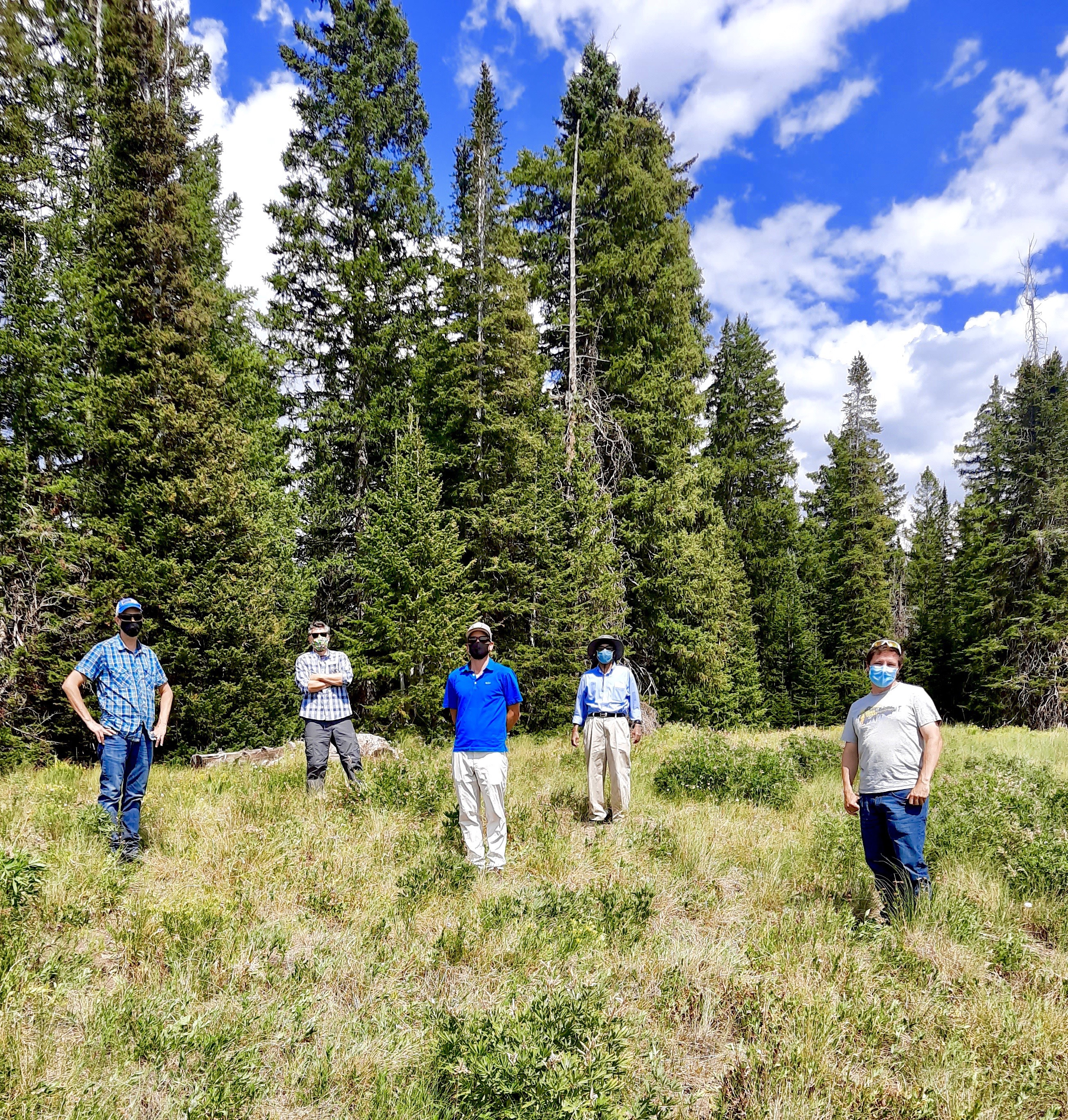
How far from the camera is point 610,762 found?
7066mm

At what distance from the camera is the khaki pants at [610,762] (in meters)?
6.98

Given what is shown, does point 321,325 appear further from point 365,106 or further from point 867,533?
point 867,533

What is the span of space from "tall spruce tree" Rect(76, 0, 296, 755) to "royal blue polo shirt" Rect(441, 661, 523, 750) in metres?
9.64

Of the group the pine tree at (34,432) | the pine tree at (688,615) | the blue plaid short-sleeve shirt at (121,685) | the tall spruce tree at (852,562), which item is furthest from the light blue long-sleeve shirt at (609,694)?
the tall spruce tree at (852,562)

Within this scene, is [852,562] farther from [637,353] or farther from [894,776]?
[894,776]

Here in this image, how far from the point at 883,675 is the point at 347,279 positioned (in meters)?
17.3

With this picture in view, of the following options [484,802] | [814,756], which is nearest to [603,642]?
[484,802]

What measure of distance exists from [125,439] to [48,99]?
23.4ft

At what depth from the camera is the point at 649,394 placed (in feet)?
60.2

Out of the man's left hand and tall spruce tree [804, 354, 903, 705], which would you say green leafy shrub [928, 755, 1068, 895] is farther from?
tall spruce tree [804, 354, 903, 705]

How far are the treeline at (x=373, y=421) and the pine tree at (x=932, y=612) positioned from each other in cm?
333

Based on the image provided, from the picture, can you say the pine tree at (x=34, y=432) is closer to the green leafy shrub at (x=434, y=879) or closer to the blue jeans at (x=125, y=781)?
the blue jeans at (x=125, y=781)

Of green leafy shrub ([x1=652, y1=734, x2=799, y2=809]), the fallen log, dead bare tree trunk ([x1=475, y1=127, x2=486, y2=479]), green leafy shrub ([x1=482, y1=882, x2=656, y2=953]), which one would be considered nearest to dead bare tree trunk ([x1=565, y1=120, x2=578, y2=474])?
dead bare tree trunk ([x1=475, y1=127, x2=486, y2=479])

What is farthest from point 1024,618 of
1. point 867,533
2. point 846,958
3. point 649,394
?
point 846,958
